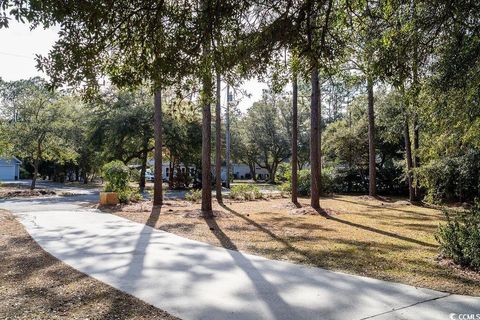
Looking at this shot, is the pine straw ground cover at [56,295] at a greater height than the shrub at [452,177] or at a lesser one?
lesser

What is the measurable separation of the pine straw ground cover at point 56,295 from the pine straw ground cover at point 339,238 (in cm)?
309

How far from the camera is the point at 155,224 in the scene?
1116cm

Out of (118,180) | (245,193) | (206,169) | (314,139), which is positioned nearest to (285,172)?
(245,193)

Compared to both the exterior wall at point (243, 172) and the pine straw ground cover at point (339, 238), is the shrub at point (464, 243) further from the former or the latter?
the exterior wall at point (243, 172)

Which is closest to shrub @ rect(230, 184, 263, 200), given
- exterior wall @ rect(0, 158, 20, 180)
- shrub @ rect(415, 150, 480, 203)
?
shrub @ rect(415, 150, 480, 203)

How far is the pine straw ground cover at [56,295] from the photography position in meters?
4.17

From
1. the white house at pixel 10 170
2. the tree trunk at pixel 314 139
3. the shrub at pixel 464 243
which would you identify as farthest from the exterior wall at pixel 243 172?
the shrub at pixel 464 243

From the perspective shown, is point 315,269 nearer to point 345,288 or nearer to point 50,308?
point 345,288

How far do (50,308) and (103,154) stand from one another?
88.2ft

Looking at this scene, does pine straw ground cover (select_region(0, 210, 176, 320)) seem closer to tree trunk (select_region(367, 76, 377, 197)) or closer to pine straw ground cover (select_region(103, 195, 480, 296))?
pine straw ground cover (select_region(103, 195, 480, 296))

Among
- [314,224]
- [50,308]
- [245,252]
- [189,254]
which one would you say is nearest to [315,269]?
[245,252]

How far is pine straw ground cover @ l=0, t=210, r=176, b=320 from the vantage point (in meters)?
4.17

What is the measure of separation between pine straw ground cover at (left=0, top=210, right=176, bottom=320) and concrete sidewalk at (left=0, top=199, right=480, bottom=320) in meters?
0.20

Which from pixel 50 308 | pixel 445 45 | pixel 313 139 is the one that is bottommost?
pixel 50 308
